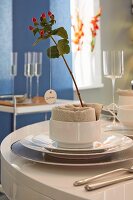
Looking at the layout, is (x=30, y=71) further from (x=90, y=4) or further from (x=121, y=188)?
(x=121, y=188)

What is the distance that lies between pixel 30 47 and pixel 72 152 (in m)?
2.61

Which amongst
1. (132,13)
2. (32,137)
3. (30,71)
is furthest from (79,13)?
(32,137)

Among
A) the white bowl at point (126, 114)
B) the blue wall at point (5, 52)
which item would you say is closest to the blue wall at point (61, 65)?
the blue wall at point (5, 52)

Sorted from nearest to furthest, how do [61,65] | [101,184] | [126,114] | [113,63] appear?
[101,184]
[126,114]
[113,63]
[61,65]

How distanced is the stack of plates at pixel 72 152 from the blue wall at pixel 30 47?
2279 millimetres

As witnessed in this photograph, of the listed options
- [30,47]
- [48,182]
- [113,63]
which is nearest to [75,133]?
[48,182]

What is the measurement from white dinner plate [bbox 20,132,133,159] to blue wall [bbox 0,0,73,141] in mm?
2258

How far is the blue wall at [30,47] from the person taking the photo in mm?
3135

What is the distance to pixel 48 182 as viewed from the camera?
60 cm

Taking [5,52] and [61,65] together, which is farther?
[61,65]

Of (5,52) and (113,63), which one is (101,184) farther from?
(5,52)

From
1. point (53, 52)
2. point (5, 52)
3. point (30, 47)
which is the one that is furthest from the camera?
point (30, 47)

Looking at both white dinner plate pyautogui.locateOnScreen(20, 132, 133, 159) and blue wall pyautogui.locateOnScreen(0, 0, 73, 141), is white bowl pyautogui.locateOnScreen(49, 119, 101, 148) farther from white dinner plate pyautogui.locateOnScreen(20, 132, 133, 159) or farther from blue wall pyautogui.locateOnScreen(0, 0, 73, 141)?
blue wall pyautogui.locateOnScreen(0, 0, 73, 141)

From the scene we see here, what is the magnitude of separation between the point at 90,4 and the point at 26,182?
364 centimetres
